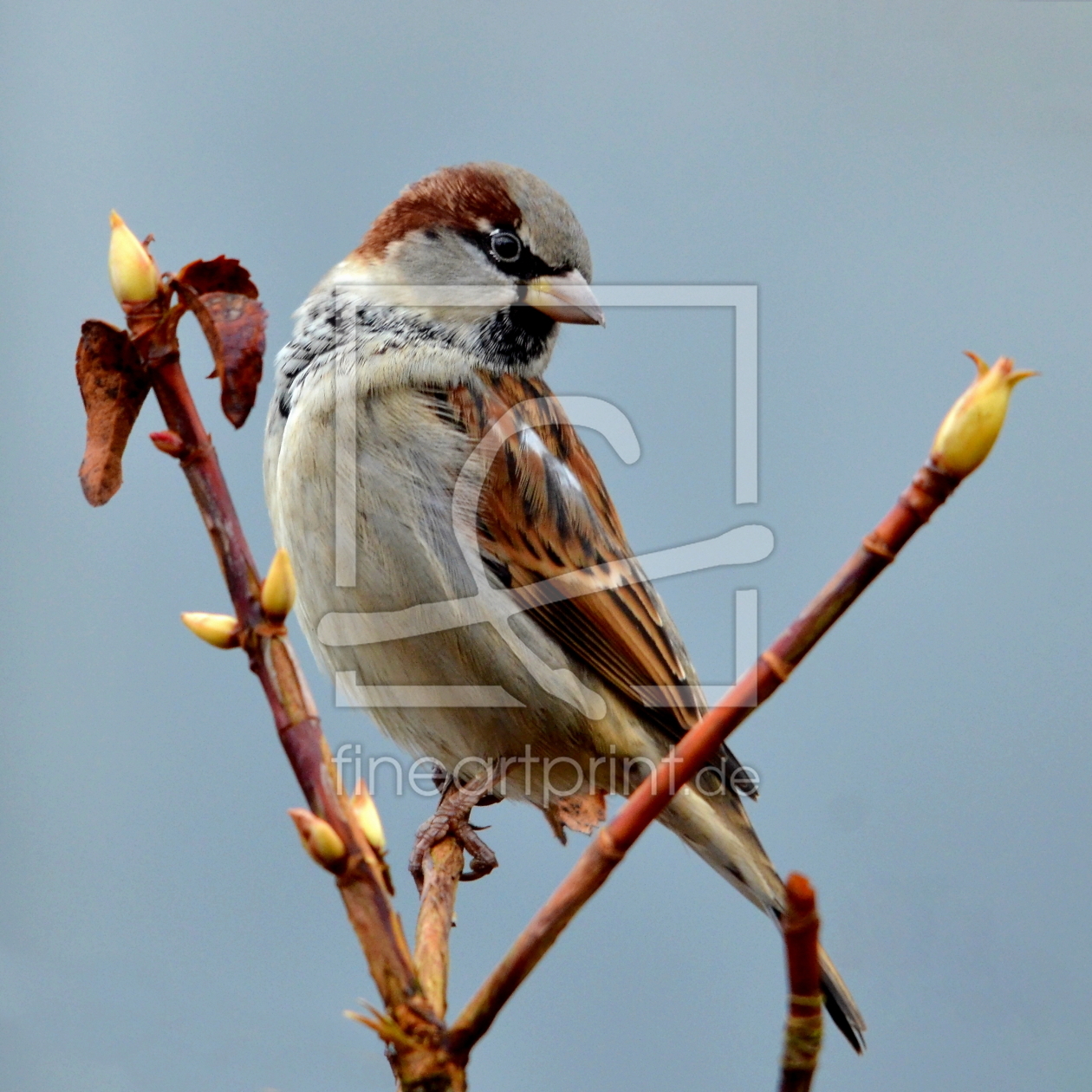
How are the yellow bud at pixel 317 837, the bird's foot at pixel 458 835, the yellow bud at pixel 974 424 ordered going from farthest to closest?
the bird's foot at pixel 458 835 < the yellow bud at pixel 317 837 < the yellow bud at pixel 974 424

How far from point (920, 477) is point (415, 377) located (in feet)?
4.98

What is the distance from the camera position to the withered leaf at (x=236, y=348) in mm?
811

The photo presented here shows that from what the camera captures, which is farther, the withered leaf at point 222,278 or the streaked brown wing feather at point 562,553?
the streaked brown wing feather at point 562,553

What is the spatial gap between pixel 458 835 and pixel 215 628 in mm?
1128

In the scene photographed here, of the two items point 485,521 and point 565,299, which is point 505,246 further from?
point 485,521

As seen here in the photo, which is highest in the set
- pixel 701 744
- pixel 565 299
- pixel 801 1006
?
pixel 565 299

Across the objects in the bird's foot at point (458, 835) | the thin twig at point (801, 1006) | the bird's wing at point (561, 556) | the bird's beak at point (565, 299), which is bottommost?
the bird's foot at point (458, 835)


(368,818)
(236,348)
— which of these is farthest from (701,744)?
(236,348)

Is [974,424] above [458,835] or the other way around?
above

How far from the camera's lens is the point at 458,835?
1.87 meters

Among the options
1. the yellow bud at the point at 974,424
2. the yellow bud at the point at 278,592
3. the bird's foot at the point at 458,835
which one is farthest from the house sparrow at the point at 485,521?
the yellow bud at the point at 974,424

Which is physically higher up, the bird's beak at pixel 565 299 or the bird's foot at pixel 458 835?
the bird's beak at pixel 565 299

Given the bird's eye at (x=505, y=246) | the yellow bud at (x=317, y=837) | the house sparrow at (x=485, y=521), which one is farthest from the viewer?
the bird's eye at (x=505, y=246)

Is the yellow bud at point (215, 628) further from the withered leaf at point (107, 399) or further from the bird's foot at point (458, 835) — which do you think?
the bird's foot at point (458, 835)
